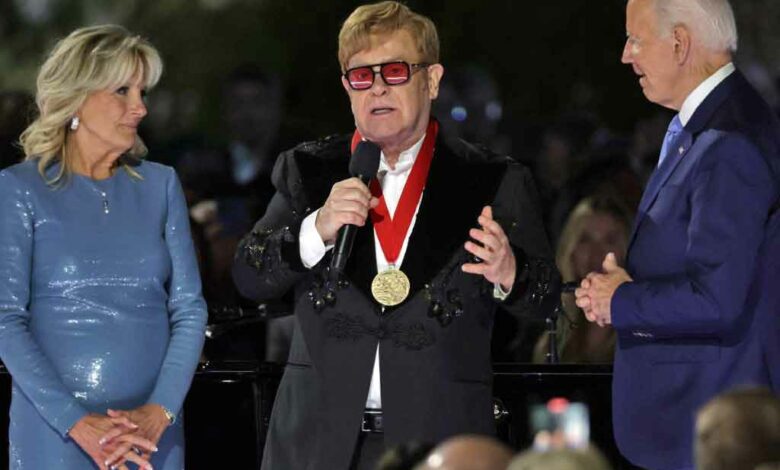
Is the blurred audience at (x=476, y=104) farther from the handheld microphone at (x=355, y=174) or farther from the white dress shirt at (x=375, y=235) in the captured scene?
the handheld microphone at (x=355, y=174)

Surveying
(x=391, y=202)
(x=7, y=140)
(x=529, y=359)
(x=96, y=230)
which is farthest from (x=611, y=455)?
(x=7, y=140)

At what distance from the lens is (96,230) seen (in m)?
4.61

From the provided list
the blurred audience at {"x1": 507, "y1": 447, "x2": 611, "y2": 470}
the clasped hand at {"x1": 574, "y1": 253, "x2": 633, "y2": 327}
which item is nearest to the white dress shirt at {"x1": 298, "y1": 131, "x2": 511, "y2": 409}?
the clasped hand at {"x1": 574, "y1": 253, "x2": 633, "y2": 327}

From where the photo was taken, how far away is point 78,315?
4.58m

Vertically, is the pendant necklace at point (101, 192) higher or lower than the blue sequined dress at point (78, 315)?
higher

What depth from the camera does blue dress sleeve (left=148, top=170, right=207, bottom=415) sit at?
183 inches

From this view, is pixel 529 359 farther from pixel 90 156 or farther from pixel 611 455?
pixel 90 156

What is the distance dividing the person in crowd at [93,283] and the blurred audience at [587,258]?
6.83 ft

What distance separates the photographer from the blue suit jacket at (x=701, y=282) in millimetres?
4230

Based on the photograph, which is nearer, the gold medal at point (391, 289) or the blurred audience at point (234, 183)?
the gold medal at point (391, 289)

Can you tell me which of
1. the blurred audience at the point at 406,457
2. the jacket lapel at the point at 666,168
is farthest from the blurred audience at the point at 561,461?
the jacket lapel at the point at 666,168

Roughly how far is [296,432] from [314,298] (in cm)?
36

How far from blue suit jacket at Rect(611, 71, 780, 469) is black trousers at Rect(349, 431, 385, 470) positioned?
62 cm

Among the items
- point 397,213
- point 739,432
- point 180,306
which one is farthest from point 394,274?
point 739,432
